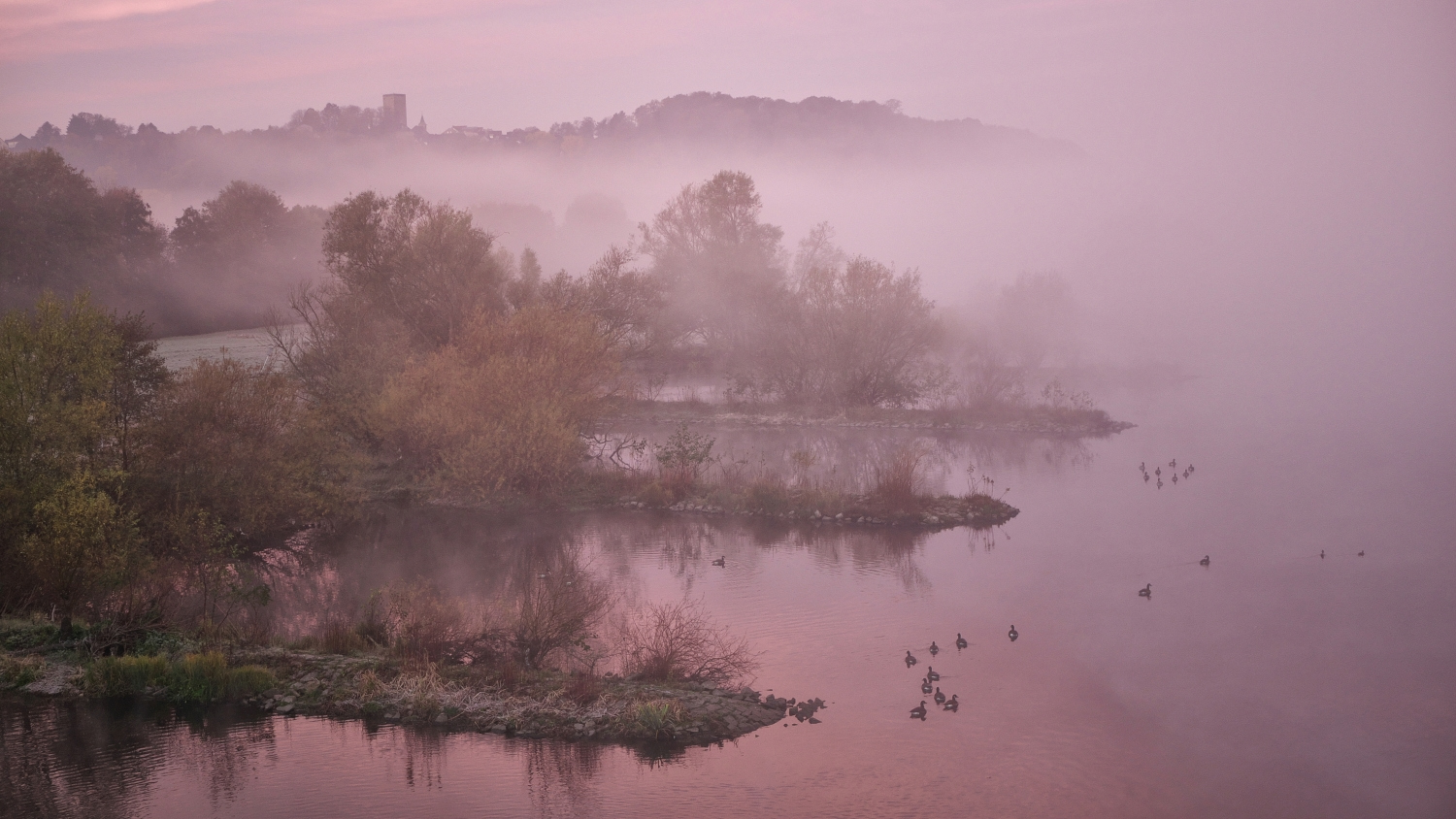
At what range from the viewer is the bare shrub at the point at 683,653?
16516 mm

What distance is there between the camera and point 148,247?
5634 cm

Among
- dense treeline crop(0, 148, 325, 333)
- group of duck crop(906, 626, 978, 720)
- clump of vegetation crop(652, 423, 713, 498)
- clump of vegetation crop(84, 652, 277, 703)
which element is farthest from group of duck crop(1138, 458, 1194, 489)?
dense treeline crop(0, 148, 325, 333)

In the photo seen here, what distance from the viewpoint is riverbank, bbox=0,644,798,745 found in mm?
14648

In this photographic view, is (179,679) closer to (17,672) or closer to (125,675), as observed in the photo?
(125,675)

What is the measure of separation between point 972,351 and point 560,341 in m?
36.4

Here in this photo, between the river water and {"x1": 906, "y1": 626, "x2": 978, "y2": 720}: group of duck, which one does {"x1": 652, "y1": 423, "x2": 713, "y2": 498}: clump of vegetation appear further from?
{"x1": 906, "y1": 626, "x2": 978, "y2": 720}: group of duck

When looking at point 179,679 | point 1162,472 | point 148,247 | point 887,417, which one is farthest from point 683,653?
point 148,247

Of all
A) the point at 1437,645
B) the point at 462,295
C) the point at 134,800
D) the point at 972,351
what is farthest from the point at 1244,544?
the point at 972,351

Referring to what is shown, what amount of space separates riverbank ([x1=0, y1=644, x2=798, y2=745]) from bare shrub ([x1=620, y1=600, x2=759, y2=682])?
0.41m

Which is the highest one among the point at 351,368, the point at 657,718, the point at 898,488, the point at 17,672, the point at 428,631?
the point at 351,368

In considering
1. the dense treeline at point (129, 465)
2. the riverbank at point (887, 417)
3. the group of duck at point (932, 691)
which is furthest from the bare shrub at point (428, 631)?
the riverbank at point (887, 417)

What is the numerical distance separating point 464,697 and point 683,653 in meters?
3.63

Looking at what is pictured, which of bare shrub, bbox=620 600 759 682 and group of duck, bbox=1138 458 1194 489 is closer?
bare shrub, bbox=620 600 759 682

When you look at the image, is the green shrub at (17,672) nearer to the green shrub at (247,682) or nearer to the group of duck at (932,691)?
the green shrub at (247,682)
